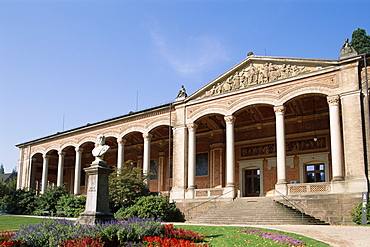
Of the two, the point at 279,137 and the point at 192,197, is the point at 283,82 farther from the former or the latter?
the point at 192,197

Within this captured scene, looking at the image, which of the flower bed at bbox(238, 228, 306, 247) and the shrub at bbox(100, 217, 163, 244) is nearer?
the shrub at bbox(100, 217, 163, 244)

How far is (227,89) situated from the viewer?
1007 inches

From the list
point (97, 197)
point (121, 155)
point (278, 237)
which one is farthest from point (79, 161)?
point (278, 237)

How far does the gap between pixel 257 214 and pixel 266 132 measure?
10932 millimetres

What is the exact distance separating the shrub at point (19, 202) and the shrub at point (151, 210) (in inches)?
518

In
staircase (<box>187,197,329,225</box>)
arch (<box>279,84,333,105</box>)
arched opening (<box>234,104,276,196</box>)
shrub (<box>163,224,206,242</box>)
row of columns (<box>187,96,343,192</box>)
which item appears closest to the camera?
shrub (<box>163,224,206,242</box>)

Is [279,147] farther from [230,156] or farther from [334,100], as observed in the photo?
[334,100]

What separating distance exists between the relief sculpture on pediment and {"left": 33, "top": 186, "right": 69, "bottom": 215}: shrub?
51.1 ft

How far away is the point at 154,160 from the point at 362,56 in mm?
21928

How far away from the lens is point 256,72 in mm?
24328

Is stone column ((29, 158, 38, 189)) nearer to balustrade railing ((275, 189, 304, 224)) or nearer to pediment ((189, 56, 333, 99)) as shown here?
pediment ((189, 56, 333, 99))

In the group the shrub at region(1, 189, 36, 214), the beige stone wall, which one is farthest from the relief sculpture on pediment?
the shrub at region(1, 189, 36, 214)

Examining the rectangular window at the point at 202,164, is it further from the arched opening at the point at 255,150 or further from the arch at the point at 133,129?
the arch at the point at 133,129

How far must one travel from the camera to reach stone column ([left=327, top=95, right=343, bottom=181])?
1992 cm
